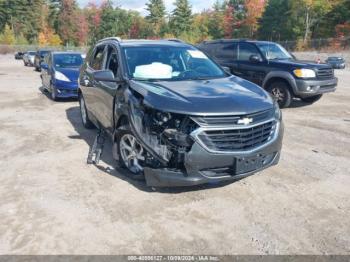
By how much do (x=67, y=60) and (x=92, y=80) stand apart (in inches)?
266

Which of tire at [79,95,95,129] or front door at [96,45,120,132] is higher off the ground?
front door at [96,45,120,132]

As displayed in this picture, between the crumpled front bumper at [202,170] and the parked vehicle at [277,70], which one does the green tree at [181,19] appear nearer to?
the parked vehicle at [277,70]

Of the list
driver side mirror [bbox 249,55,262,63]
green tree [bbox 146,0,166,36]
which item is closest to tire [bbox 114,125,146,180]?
driver side mirror [bbox 249,55,262,63]

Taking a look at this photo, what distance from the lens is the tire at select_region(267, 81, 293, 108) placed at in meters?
9.70

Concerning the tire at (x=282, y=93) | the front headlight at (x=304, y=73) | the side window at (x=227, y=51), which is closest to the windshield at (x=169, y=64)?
the front headlight at (x=304, y=73)

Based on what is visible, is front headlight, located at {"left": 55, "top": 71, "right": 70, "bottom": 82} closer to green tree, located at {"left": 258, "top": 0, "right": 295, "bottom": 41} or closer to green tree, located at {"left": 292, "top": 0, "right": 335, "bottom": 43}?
green tree, located at {"left": 292, "top": 0, "right": 335, "bottom": 43}

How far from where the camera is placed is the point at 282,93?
978cm

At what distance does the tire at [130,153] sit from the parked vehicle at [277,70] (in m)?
5.90

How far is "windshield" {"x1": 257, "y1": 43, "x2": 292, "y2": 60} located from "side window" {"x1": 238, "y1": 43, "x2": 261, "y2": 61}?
0.60 ft

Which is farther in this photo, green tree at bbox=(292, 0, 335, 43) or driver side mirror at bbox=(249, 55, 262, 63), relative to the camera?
green tree at bbox=(292, 0, 335, 43)

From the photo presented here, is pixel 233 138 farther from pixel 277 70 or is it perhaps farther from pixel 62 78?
pixel 62 78

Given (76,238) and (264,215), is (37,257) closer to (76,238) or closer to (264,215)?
(76,238)

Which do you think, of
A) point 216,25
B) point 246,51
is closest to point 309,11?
point 216,25

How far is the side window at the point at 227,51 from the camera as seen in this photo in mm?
11052
